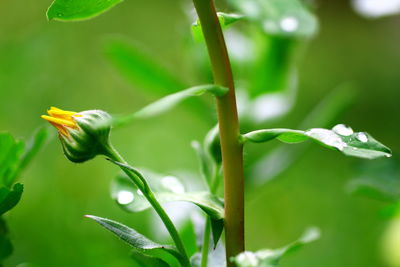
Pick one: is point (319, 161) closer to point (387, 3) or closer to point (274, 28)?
point (387, 3)

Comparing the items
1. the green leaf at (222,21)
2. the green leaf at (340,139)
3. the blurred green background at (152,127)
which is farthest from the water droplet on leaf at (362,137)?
the blurred green background at (152,127)

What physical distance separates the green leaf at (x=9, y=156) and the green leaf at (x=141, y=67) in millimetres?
389

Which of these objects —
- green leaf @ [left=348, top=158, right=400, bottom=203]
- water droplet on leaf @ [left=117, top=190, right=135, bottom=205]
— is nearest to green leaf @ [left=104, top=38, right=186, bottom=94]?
green leaf @ [left=348, top=158, right=400, bottom=203]

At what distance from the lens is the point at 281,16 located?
0.47 m

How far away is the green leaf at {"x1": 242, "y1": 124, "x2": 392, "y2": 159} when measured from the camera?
0.32m

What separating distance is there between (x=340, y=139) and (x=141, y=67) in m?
0.53

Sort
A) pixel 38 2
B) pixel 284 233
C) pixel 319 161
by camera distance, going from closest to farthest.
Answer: pixel 284 233, pixel 319 161, pixel 38 2

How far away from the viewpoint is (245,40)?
93cm

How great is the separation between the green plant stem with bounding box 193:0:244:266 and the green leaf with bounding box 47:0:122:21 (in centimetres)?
7

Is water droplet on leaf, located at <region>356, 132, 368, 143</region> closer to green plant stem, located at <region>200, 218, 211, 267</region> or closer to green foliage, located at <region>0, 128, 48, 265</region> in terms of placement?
green plant stem, located at <region>200, 218, 211, 267</region>

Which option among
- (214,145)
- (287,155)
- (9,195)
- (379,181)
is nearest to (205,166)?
(214,145)

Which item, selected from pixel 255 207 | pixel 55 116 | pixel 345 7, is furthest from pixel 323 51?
pixel 55 116

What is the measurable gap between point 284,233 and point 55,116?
717 mm

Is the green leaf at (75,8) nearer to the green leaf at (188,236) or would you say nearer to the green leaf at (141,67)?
the green leaf at (188,236)
